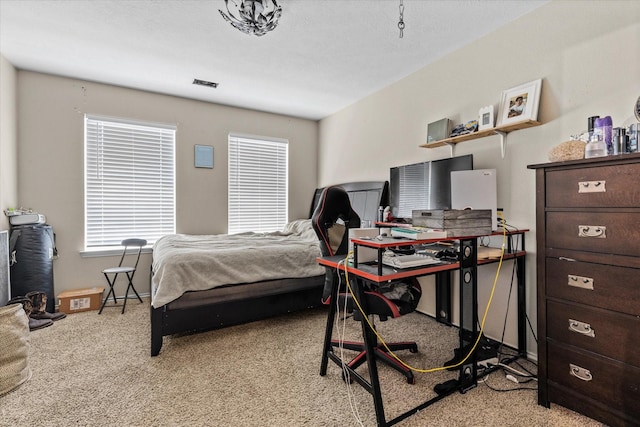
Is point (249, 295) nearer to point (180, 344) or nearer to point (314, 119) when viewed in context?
point (180, 344)

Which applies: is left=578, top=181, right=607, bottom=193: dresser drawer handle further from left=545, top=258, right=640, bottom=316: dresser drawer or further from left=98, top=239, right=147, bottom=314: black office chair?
left=98, top=239, right=147, bottom=314: black office chair

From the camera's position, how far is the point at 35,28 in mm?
2416

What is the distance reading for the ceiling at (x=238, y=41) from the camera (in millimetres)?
2160

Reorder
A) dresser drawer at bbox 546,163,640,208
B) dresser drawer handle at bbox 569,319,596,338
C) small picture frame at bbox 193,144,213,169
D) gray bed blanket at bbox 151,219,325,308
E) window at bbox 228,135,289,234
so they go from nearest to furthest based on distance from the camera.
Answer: dresser drawer at bbox 546,163,640,208
dresser drawer handle at bbox 569,319,596,338
gray bed blanket at bbox 151,219,325,308
small picture frame at bbox 193,144,213,169
window at bbox 228,135,289,234

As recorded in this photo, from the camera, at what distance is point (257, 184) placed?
455 cm

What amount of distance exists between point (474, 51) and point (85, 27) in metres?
3.28

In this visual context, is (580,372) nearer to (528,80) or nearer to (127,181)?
(528,80)

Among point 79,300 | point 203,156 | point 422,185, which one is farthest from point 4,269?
point 422,185

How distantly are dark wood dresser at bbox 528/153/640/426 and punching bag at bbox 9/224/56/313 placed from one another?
14.1 ft

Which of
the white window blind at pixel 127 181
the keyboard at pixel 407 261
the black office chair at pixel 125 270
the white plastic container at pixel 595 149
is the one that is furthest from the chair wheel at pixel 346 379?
the white window blind at pixel 127 181

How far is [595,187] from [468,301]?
2.91 ft

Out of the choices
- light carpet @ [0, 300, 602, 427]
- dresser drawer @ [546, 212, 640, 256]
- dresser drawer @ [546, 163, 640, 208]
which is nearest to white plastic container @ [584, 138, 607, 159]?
dresser drawer @ [546, 163, 640, 208]

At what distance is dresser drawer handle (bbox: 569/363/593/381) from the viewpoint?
1.47 meters

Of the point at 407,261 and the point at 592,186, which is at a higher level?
the point at 592,186
